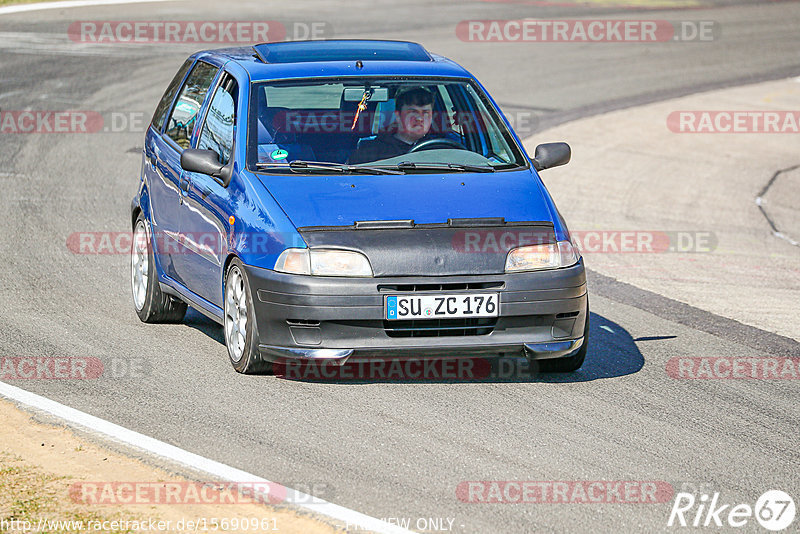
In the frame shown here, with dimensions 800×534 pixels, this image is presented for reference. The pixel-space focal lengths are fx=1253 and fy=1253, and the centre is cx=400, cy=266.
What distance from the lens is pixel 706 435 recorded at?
6414mm

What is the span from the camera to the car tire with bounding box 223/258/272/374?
702 centimetres

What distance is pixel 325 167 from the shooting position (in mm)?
7559

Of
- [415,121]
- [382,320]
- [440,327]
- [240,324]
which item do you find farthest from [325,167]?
[440,327]

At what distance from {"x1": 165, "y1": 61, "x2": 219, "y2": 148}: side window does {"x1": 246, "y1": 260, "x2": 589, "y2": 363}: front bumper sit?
204cm

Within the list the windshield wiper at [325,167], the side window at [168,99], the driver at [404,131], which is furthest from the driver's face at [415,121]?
the side window at [168,99]

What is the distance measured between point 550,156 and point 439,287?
5.99 ft

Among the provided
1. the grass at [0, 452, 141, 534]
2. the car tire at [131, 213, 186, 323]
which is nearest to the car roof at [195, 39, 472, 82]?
the car tire at [131, 213, 186, 323]

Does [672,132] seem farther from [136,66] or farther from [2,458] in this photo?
[2,458]

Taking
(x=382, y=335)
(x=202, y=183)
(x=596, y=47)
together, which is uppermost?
(x=596, y=47)

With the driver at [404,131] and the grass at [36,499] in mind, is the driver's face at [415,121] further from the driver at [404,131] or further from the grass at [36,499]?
the grass at [36,499]

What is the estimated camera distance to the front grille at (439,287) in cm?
673

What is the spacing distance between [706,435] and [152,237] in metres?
4.18

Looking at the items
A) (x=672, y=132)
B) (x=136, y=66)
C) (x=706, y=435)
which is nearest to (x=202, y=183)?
(x=706, y=435)

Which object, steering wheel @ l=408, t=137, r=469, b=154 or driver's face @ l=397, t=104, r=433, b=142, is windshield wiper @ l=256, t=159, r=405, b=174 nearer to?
steering wheel @ l=408, t=137, r=469, b=154
